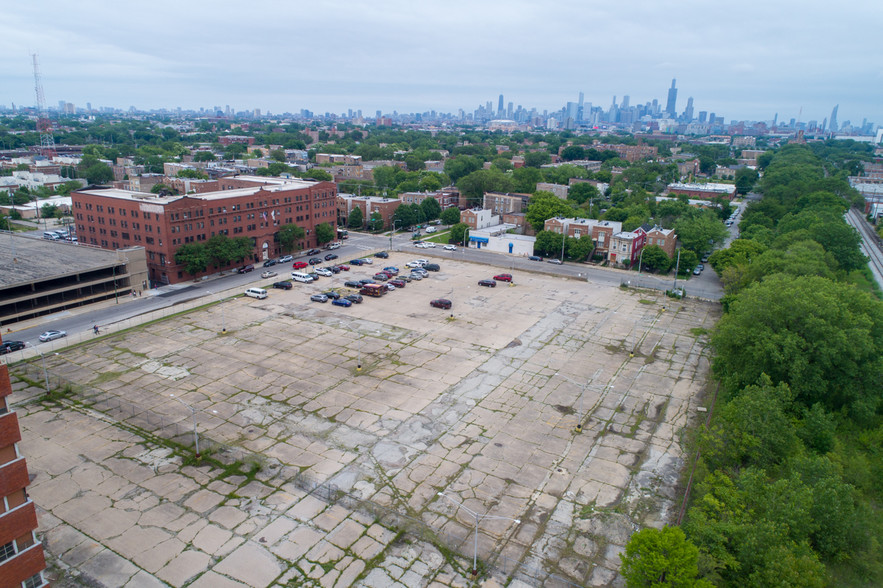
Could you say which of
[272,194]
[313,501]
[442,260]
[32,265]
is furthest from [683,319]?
[32,265]

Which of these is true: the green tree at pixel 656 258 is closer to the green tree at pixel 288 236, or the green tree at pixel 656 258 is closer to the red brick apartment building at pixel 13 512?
the green tree at pixel 288 236

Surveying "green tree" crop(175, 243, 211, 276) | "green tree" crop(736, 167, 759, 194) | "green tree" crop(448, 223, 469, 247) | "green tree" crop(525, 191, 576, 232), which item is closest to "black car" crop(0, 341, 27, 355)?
"green tree" crop(175, 243, 211, 276)

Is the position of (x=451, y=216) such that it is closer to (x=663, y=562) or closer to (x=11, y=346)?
(x=11, y=346)

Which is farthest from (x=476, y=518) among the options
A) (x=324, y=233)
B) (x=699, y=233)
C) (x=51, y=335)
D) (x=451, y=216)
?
(x=451, y=216)

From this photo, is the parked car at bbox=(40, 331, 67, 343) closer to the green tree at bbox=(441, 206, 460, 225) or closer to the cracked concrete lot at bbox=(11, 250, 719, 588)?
the cracked concrete lot at bbox=(11, 250, 719, 588)

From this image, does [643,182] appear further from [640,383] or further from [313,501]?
[313,501]

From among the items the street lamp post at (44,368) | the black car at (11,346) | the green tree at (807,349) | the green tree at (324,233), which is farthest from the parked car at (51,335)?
the green tree at (807,349)

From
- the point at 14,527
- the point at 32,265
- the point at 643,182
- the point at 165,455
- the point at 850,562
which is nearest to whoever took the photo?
the point at 14,527
